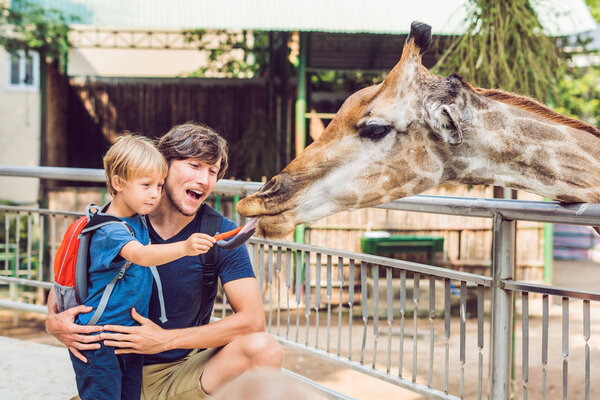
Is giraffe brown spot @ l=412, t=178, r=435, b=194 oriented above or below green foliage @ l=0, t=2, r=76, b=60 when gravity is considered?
below

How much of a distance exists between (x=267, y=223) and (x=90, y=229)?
0.60 meters

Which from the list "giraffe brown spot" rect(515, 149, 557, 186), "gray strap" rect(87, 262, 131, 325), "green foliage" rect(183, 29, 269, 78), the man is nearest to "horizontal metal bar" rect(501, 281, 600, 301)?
"giraffe brown spot" rect(515, 149, 557, 186)

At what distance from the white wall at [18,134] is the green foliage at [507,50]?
11.9 metres

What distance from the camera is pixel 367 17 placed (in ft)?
30.9

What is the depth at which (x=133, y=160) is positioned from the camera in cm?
227

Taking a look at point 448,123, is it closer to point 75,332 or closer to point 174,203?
point 174,203

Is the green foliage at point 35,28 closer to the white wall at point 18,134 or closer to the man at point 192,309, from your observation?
the white wall at point 18,134

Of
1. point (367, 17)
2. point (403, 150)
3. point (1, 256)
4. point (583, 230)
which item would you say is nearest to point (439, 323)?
point (367, 17)

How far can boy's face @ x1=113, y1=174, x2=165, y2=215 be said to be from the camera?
2.30 meters

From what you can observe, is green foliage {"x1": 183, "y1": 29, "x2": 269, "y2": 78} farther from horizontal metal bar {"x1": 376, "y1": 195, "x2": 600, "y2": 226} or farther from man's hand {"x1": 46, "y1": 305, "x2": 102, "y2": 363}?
man's hand {"x1": 46, "y1": 305, "x2": 102, "y2": 363}

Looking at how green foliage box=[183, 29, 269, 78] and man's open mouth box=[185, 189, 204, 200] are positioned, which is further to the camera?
green foliage box=[183, 29, 269, 78]

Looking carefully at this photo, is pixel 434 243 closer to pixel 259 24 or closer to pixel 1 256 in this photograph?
pixel 259 24

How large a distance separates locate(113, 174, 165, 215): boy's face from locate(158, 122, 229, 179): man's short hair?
20 centimetres

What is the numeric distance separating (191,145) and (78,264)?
Result: 1.94 feet
